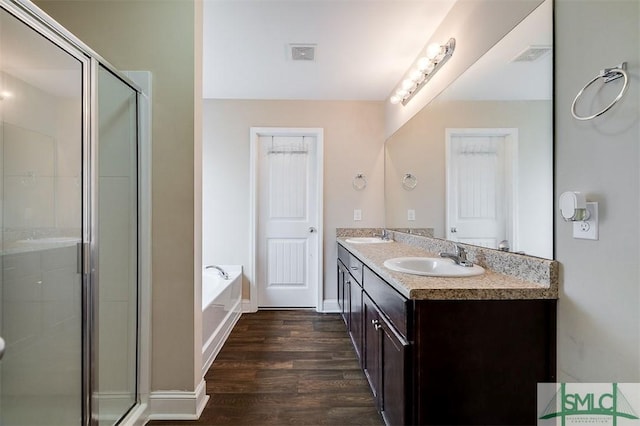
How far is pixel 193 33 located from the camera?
1.63m

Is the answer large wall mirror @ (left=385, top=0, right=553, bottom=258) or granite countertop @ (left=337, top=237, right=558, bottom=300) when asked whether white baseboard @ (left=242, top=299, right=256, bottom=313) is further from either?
granite countertop @ (left=337, top=237, right=558, bottom=300)

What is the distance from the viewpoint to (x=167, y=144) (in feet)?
5.36

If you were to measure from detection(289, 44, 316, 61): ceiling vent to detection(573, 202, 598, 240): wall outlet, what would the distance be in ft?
6.62

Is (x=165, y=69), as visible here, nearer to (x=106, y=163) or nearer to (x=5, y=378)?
(x=106, y=163)

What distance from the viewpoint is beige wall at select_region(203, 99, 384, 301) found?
3.31 metres

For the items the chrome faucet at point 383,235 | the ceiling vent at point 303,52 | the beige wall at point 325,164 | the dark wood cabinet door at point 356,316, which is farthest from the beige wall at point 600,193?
the beige wall at point 325,164

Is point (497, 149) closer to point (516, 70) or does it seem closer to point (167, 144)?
point (516, 70)

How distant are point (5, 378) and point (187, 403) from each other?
0.78 metres

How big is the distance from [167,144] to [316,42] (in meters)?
1.34

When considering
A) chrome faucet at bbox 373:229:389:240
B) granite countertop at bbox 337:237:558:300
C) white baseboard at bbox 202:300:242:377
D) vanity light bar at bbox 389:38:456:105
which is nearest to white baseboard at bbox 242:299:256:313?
white baseboard at bbox 202:300:242:377

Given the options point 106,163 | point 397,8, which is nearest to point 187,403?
point 106,163

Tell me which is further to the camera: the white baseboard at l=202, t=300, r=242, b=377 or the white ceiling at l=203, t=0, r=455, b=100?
the white baseboard at l=202, t=300, r=242, b=377

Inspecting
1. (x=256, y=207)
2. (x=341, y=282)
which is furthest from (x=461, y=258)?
(x=256, y=207)

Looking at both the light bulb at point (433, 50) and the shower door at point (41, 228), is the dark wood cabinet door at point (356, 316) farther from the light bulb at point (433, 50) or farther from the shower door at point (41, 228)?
the light bulb at point (433, 50)
